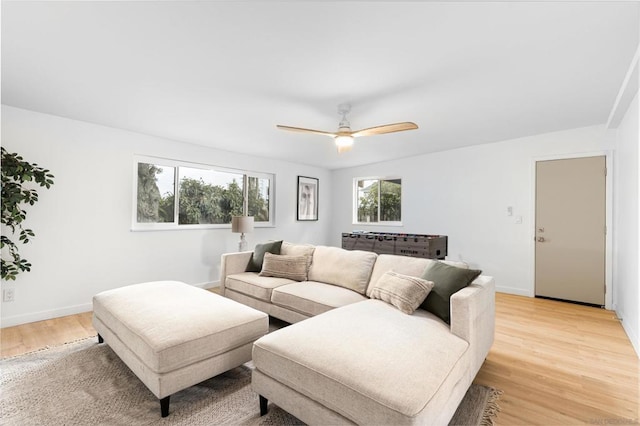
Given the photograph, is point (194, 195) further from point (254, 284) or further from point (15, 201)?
point (254, 284)

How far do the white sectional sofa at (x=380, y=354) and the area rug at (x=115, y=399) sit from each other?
0.18 meters

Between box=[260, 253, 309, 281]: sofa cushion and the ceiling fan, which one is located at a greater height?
the ceiling fan

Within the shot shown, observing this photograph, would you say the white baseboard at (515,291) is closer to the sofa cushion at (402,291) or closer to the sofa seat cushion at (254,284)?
the sofa cushion at (402,291)

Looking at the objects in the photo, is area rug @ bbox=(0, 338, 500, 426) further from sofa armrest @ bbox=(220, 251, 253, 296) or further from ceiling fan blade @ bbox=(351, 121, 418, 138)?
ceiling fan blade @ bbox=(351, 121, 418, 138)

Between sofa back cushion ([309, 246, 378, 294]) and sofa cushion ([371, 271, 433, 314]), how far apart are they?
0.33 m

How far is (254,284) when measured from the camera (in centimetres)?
317

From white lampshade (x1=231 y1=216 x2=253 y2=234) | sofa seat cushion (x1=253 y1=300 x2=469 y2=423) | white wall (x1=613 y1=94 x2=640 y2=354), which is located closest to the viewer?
sofa seat cushion (x1=253 y1=300 x2=469 y2=423)

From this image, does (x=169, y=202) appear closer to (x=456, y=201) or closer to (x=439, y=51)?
(x=439, y=51)

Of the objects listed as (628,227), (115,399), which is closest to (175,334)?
(115,399)

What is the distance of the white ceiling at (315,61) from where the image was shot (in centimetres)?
174

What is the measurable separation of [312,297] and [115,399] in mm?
1518

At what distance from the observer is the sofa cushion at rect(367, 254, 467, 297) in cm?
252

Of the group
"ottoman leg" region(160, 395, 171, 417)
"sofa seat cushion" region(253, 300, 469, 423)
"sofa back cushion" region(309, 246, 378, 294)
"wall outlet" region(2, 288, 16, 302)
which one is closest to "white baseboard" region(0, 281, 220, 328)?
"wall outlet" region(2, 288, 16, 302)

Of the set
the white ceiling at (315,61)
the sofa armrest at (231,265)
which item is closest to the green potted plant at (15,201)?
the white ceiling at (315,61)
